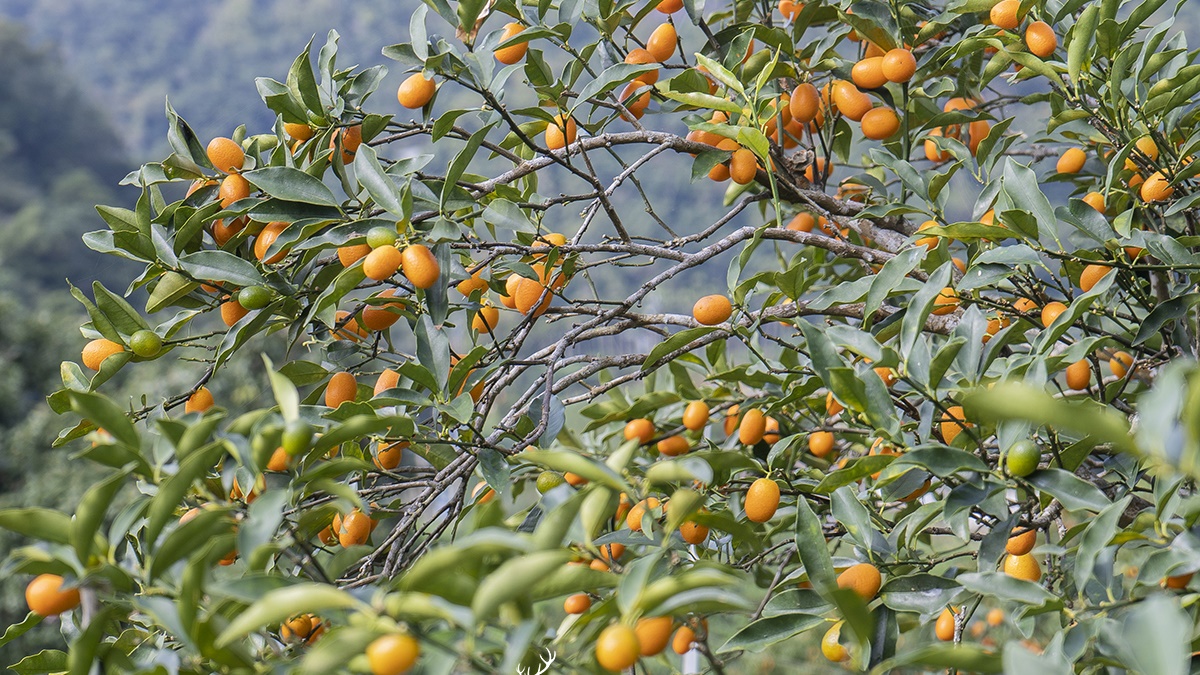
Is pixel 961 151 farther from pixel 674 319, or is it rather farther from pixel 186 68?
pixel 186 68

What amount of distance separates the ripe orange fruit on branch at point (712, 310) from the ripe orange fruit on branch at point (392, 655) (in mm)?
584

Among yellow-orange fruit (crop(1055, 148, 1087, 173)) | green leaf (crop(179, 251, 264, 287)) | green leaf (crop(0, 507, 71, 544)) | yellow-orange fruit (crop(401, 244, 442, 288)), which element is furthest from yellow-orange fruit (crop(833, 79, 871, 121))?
green leaf (crop(0, 507, 71, 544))

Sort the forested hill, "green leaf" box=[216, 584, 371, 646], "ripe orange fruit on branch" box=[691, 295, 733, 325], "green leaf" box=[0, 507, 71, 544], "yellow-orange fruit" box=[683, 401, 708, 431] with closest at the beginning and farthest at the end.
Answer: "green leaf" box=[216, 584, 371, 646] < "green leaf" box=[0, 507, 71, 544] < "ripe orange fruit on branch" box=[691, 295, 733, 325] < "yellow-orange fruit" box=[683, 401, 708, 431] < the forested hill

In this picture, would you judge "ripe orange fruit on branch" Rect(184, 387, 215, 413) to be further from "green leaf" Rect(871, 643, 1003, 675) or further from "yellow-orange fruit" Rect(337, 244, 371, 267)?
"green leaf" Rect(871, 643, 1003, 675)

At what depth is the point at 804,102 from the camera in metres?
1.18

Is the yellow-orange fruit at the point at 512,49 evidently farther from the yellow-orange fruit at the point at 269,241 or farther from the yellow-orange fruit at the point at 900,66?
the yellow-orange fruit at the point at 900,66

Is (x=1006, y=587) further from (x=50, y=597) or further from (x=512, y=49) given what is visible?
(x=512, y=49)

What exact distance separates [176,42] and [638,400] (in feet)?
91.1

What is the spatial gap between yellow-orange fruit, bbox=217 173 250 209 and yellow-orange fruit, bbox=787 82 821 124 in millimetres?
664

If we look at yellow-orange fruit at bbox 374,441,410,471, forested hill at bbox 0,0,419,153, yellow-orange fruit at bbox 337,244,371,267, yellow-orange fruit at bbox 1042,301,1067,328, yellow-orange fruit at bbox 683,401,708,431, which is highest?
forested hill at bbox 0,0,419,153

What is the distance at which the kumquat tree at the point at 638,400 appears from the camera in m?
0.53

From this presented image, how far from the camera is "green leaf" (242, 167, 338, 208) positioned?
827 mm

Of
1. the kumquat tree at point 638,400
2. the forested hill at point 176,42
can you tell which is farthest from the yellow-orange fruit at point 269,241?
the forested hill at point 176,42

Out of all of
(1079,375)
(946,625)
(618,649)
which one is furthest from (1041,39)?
(618,649)
